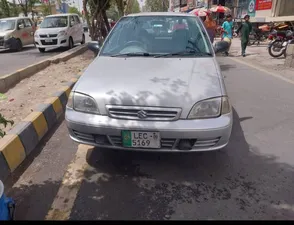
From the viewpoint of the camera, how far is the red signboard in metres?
19.5

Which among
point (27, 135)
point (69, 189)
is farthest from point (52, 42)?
point (69, 189)

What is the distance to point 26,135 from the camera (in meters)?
3.41

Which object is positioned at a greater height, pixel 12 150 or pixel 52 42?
pixel 12 150

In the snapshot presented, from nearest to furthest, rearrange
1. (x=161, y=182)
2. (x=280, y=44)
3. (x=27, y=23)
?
(x=161, y=182) → (x=280, y=44) → (x=27, y=23)

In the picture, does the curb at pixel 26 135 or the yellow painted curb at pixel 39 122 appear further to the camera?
the yellow painted curb at pixel 39 122

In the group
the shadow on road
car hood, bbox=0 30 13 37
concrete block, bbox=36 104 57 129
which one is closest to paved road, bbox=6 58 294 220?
the shadow on road

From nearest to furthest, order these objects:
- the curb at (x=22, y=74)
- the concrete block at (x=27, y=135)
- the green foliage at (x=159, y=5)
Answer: the concrete block at (x=27, y=135) < the curb at (x=22, y=74) < the green foliage at (x=159, y=5)

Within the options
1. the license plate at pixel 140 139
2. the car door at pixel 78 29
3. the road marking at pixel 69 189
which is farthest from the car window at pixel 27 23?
the license plate at pixel 140 139

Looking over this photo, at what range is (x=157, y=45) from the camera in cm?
388

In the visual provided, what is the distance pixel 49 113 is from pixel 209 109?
2.59 m

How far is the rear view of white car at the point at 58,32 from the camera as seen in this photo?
44.4 feet

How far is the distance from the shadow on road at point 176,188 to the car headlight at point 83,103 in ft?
2.27

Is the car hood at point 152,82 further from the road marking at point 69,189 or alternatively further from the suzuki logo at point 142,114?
the road marking at point 69,189

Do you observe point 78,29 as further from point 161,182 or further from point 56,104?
point 161,182
